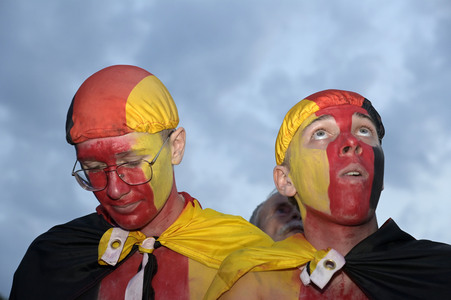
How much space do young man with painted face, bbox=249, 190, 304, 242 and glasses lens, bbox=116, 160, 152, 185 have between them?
5.77ft

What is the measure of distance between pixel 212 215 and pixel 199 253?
1.34ft

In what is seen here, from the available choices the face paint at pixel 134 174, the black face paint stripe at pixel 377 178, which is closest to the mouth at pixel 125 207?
the face paint at pixel 134 174

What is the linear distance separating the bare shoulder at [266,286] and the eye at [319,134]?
2.84 feet

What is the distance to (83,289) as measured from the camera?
5.34 metres

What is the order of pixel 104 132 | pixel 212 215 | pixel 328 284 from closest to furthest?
pixel 328 284, pixel 104 132, pixel 212 215

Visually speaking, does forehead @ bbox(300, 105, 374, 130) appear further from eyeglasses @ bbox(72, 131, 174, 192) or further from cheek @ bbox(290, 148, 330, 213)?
eyeglasses @ bbox(72, 131, 174, 192)

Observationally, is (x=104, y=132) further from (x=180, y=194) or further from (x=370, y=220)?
(x=370, y=220)

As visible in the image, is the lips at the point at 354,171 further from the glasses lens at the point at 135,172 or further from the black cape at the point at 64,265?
the black cape at the point at 64,265

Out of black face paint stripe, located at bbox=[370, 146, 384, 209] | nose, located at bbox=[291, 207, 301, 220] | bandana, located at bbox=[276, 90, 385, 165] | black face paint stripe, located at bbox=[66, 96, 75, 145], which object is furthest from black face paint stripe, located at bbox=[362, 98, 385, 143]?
black face paint stripe, located at bbox=[66, 96, 75, 145]

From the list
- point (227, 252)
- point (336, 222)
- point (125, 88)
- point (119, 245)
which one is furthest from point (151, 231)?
point (336, 222)

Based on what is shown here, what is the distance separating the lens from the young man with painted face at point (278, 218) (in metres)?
6.58

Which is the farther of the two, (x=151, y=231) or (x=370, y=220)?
(x=151, y=231)

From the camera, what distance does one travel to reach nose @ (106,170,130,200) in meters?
4.98

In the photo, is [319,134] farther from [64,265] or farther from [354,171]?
[64,265]
